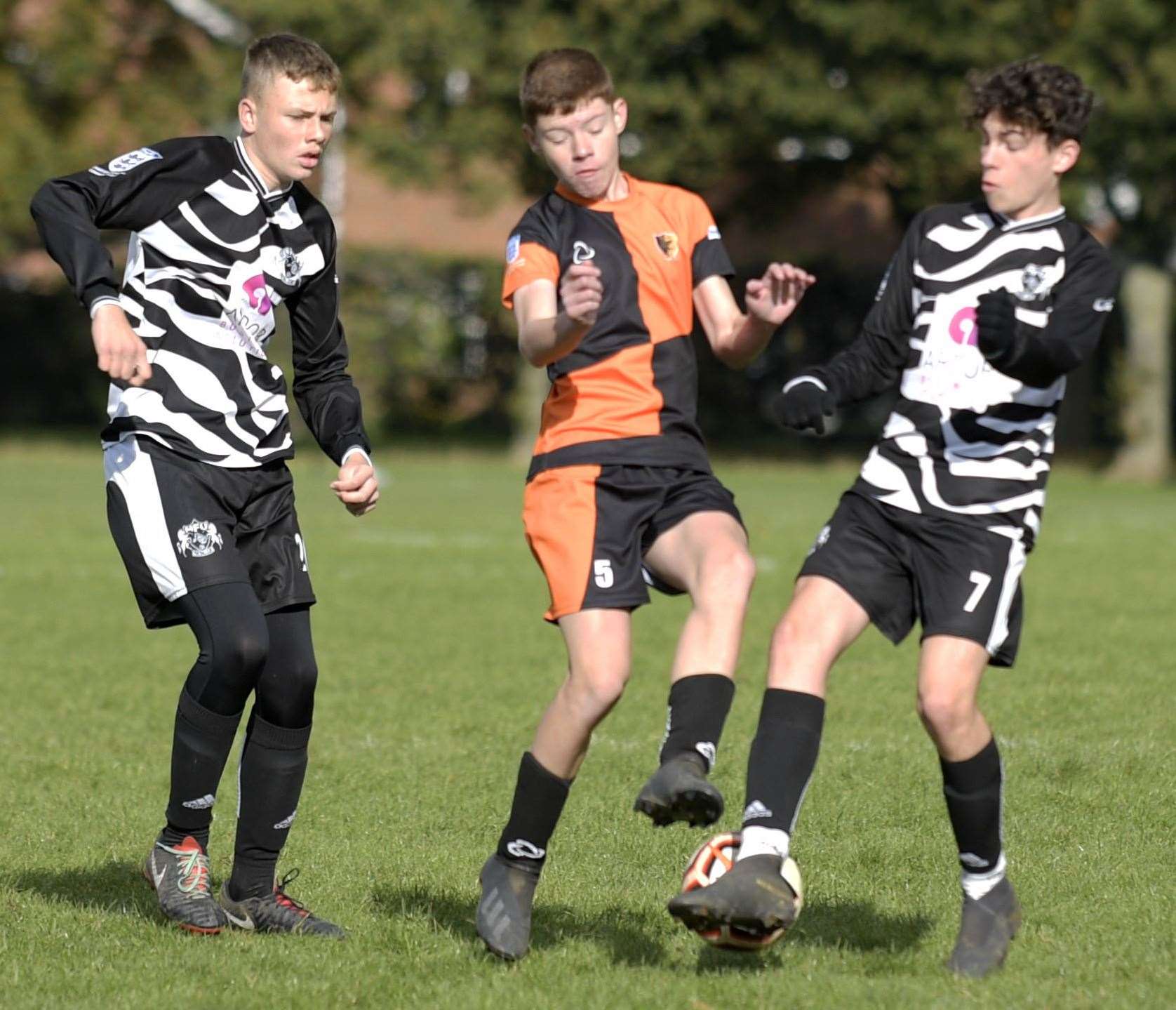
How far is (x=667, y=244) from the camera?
526 cm

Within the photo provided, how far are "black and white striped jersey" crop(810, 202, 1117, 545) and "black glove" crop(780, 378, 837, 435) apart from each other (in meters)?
0.08

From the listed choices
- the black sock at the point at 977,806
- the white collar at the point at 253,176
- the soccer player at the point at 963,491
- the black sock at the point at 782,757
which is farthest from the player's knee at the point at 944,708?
the white collar at the point at 253,176

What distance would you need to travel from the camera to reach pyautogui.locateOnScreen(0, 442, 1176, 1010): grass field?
15.4 ft

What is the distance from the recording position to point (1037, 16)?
23.4 metres

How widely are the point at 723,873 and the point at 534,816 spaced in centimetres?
65

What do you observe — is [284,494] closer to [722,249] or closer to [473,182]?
[722,249]

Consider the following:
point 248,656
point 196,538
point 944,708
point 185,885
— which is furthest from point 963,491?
point 185,885

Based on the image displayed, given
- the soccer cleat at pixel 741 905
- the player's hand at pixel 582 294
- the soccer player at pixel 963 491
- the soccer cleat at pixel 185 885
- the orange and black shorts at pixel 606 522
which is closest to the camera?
the soccer cleat at pixel 741 905

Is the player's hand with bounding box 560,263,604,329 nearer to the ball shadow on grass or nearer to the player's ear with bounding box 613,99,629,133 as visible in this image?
the player's ear with bounding box 613,99,629,133

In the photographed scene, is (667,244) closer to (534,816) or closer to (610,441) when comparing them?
(610,441)

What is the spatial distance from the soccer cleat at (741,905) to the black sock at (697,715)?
37cm

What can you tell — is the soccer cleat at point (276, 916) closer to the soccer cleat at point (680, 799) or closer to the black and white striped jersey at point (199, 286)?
the soccer cleat at point (680, 799)

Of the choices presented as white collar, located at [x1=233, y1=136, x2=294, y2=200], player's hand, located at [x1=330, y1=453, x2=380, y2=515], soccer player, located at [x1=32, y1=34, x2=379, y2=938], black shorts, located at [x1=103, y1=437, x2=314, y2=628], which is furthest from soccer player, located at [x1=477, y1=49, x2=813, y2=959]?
black shorts, located at [x1=103, y1=437, x2=314, y2=628]

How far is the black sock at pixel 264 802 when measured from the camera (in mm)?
5395
